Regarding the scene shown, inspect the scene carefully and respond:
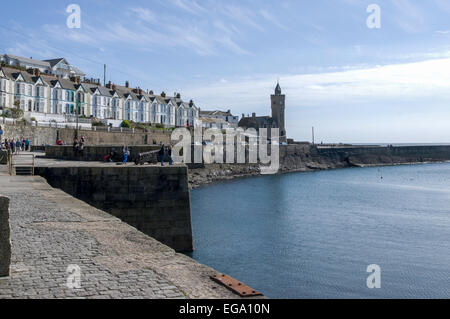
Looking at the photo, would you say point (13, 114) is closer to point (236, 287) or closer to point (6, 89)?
point (6, 89)

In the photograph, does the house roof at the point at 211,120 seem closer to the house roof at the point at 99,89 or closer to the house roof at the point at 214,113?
the house roof at the point at 214,113

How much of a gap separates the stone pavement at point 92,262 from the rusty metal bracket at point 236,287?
110 millimetres

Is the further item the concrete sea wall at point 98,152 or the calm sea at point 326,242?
the concrete sea wall at point 98,152

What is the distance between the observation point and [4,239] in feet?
21.0

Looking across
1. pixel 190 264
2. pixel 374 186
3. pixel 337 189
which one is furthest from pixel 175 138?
pixel 190 264

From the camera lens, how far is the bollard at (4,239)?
20.7 feet

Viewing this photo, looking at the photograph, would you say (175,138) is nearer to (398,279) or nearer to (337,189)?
(337,189)

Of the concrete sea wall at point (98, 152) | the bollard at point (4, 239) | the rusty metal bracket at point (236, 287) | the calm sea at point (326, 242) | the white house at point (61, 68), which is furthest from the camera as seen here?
the white house at point (61, 68)

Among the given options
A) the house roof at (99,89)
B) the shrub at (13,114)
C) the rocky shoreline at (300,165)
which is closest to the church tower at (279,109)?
the rocky shoreline at (300,165)

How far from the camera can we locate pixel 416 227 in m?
28.8

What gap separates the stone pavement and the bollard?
18cm

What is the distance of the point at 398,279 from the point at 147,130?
5031 centimetres
